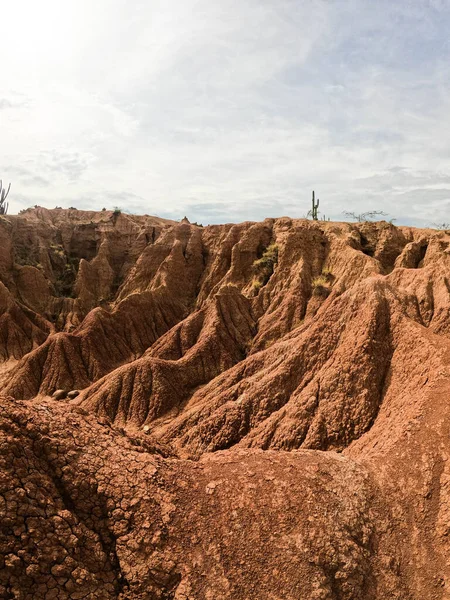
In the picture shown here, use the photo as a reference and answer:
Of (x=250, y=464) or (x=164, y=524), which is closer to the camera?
(x=164, y=524)

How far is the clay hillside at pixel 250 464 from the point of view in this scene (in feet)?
24.7

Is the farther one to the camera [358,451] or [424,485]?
[358,451]

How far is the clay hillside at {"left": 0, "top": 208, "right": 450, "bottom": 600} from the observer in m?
7.54

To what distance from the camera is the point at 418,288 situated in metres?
25.6

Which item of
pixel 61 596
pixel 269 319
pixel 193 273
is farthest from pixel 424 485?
pixel 193 273

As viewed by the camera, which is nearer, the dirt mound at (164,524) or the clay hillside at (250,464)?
the dirt mound at (164,524)

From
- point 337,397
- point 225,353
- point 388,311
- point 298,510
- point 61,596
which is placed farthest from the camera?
point 225,353

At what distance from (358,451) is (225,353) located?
19014mm

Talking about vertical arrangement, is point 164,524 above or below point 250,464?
below

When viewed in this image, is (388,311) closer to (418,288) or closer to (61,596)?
(418,288)

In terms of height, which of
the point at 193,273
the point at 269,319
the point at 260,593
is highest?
the point at 193,273

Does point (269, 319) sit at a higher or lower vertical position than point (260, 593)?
higher

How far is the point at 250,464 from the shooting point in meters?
9.92

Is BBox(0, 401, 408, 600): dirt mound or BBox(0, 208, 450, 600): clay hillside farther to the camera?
BBox(0, 208, 450, 600): clay hillside
